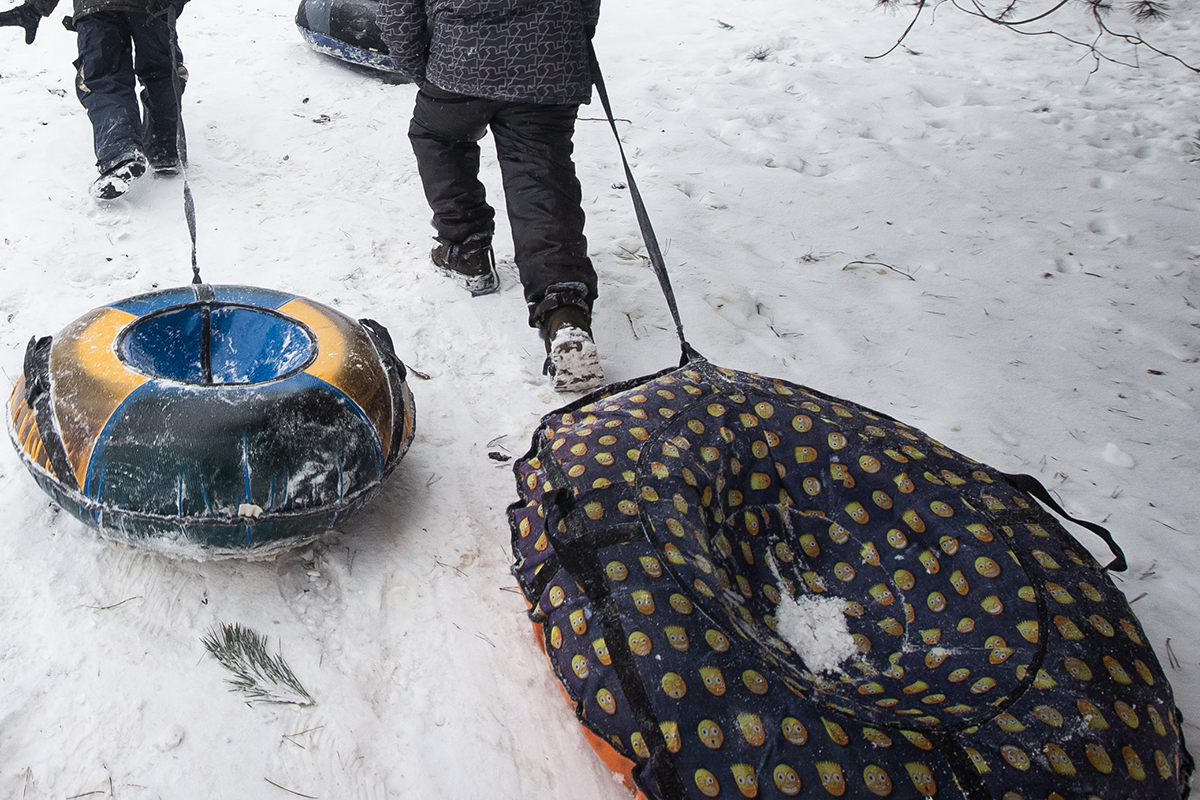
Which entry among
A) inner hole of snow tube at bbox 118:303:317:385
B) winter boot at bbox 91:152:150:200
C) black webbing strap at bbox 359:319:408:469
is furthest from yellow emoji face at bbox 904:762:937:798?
winter boot at bbox 91:152:150:200

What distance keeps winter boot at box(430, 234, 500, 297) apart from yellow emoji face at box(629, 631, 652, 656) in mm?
1834

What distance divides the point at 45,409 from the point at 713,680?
4.72 feet

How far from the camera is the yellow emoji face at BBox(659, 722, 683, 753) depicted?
124 centimetres

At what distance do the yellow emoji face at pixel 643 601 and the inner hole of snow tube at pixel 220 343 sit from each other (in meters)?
0.94

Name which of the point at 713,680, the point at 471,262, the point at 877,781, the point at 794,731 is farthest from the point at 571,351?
the point at 877,781

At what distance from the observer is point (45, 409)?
1598mm

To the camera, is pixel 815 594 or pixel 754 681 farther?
pixel 815 594

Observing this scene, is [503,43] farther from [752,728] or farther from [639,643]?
[752,728]

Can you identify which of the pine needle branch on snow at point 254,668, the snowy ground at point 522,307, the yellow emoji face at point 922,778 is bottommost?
the snowy ground at point 522,307

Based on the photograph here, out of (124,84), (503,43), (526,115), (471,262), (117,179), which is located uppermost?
(503,43)

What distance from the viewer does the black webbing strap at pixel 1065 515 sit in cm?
160

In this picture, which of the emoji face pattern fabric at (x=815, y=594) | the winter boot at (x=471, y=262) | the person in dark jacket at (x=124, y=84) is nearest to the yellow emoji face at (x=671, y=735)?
the emoji face pattern fabric at (x=815, y=594)

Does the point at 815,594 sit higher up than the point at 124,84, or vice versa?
the point at 124,84

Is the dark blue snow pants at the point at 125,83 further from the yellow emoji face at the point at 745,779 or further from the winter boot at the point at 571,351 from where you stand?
the yellow emoji face at the point at 745,779
